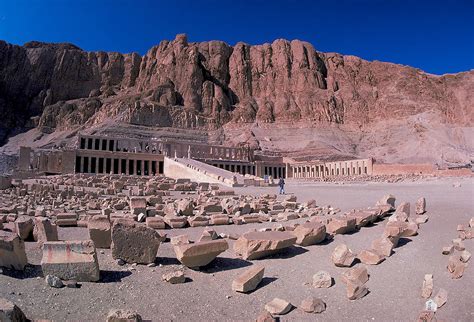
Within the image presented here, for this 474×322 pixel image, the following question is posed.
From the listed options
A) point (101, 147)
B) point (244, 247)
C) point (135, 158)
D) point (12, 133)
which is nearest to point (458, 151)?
point (135, 158)

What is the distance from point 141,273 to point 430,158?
254ft

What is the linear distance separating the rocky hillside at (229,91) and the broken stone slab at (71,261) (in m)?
79.1

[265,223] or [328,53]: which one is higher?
[328,53]

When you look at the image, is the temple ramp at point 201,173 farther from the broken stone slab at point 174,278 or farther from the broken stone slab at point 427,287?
the broken stone slab at point 427,287

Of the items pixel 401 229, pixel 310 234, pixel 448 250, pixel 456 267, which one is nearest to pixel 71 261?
pixel 310 234

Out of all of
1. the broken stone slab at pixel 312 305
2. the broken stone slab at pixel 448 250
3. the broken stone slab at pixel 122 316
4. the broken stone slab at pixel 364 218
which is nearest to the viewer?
the broken stone slab at pixel 122 316

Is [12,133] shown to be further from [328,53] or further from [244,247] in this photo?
[244,247]

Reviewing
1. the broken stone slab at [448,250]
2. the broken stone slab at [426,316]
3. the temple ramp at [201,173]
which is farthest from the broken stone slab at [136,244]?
the temple ramp at [201,173]

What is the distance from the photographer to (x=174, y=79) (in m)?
110

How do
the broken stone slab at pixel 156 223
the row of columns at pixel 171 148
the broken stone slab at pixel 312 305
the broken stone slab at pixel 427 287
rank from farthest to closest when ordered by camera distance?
the row of columns at pixel 171 148, the broken stone slab at pixel 156 223, the broken stone slab at pixel 427 287, the broken stone slab at pixel 312 305

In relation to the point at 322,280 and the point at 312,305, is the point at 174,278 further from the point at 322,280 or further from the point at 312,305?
the point at 322,280

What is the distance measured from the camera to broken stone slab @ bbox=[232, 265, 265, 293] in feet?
19.0

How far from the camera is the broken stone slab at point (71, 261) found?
5.75m

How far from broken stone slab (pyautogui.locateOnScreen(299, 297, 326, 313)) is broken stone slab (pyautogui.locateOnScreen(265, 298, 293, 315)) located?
191mm
